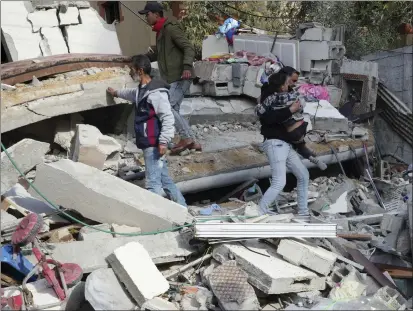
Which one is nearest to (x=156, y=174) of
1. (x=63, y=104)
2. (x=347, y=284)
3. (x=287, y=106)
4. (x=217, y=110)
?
(x=287, y=106)

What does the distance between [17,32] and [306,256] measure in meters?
6.05

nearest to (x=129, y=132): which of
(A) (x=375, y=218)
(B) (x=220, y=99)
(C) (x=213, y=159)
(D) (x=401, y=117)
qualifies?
(C) (x=213, y=159)

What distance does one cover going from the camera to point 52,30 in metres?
8.42

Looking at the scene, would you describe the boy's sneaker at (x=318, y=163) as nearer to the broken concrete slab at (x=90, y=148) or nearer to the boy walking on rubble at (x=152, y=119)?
the boy walking on rubble at (x=152, y=119)

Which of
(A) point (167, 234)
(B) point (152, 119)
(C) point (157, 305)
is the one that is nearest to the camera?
(C) point (157, 305)

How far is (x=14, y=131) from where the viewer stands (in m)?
6.71

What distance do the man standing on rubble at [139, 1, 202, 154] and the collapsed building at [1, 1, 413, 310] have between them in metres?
0.77

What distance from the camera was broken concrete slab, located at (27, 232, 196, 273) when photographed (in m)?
4.21

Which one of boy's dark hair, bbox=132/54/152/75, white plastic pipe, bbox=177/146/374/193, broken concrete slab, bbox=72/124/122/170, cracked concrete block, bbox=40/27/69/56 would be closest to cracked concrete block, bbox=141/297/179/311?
boy's dark hair, bbox=132/54/152/75

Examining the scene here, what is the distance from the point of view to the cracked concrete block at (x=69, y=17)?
8469mm

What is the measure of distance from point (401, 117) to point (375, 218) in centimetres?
506

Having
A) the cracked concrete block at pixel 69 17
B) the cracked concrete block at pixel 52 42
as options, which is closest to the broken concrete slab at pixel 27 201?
the cracked concrete block at pixel 52 42

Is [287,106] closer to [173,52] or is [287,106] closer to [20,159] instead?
[173,52]

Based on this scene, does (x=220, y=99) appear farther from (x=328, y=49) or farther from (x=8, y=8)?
(x=8, y=8)
